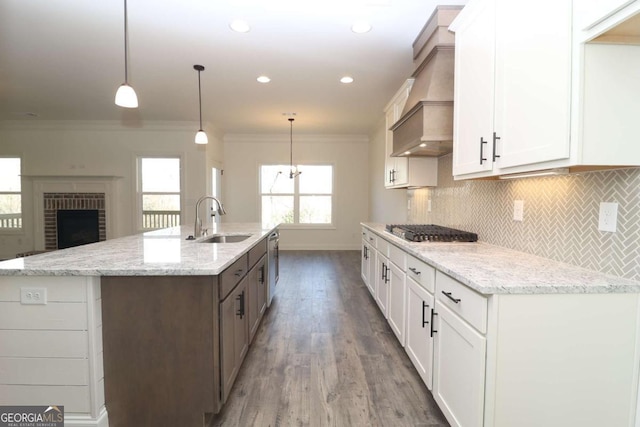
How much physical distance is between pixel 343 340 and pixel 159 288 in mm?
1691

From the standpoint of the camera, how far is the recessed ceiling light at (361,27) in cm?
261

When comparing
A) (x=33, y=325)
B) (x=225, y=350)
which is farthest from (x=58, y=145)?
(x=225, y=350)

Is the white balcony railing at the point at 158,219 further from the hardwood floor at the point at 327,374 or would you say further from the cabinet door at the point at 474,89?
the cabinet door at the point at 474,89

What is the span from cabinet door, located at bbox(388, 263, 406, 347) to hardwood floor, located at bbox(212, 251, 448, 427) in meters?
0.18

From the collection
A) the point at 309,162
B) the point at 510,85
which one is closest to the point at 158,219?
the point at 309,162

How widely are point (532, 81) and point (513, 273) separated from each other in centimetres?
86

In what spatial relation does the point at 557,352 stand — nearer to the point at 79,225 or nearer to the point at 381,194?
the point at 381,194

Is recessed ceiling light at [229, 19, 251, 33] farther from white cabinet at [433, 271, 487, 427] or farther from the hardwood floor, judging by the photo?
the hardwood floor

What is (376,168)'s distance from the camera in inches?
265

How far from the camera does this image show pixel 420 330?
203 cm

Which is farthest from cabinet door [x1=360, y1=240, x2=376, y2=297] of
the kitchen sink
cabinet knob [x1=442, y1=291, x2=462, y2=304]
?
cabinet knob [x1=442, y1=291, x2=462, y2=304]

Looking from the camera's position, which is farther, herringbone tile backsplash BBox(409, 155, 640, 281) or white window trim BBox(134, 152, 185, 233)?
white window trim BBox(134, 152, 185, 233)

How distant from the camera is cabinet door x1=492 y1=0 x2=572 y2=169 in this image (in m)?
1.26

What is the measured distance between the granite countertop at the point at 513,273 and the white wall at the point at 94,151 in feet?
17.5
